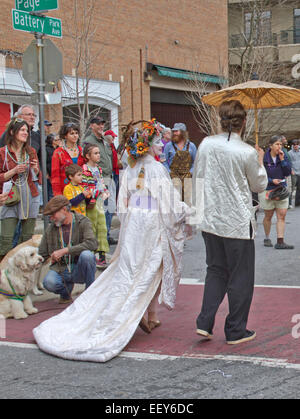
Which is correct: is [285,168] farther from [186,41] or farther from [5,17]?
[186,41]

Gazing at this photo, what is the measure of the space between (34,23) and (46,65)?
1.72 ft

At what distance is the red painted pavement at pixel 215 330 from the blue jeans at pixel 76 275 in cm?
29

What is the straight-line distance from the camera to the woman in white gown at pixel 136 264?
5.37 metres

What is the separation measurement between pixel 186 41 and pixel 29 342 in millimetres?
19028

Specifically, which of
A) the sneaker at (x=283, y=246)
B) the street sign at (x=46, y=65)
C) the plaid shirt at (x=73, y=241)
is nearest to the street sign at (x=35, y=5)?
the street sign at (x=46, y=65)

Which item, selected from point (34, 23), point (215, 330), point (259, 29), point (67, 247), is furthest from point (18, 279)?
point (259, 29)

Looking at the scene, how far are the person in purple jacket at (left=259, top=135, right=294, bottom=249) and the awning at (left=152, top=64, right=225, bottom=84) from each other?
35.1ft

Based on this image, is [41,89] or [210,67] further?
[210,67]

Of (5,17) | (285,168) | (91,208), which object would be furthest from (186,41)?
(91,208)

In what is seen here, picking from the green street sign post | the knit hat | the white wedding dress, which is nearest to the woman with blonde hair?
the green street sign post

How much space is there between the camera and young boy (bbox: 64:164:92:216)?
313 inches

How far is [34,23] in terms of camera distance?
7688mm

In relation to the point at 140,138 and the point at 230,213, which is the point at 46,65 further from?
the point at 230,213

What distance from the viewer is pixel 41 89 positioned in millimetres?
7809
